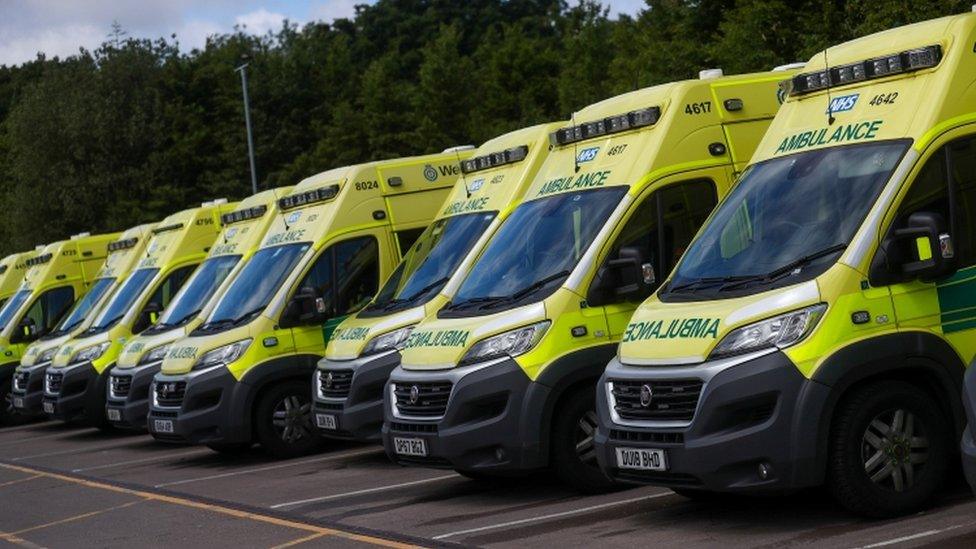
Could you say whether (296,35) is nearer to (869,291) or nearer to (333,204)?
(333,204)

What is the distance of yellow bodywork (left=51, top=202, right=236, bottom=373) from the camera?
830 inches

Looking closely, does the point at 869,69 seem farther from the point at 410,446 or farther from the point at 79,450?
the point at 79,450

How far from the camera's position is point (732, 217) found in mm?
10523

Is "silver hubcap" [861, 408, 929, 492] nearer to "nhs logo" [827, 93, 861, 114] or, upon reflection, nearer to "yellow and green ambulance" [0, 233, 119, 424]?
"nhs logo" [827, 93, 861, 114]

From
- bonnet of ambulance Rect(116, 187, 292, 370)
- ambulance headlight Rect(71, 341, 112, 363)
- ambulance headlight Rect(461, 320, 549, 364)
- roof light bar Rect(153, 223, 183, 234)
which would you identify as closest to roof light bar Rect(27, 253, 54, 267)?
roof light bar Rect(153, 223, 183, 234)

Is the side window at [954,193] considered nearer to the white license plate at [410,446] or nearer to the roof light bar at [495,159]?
the white license plate at [410,446]

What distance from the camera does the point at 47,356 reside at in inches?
901

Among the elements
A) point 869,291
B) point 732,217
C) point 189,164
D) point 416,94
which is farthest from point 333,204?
point 189,164

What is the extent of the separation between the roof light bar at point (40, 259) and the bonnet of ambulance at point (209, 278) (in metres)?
6.93

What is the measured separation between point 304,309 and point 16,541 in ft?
14.4

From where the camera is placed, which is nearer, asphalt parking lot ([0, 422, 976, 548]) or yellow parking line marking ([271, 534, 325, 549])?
asphalt parking lot ([0, 422, 976, 548])

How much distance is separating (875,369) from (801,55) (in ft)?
47.5

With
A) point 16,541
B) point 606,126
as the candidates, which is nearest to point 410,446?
point 606,126

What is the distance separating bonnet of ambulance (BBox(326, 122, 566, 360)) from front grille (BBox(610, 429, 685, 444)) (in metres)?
3.92
